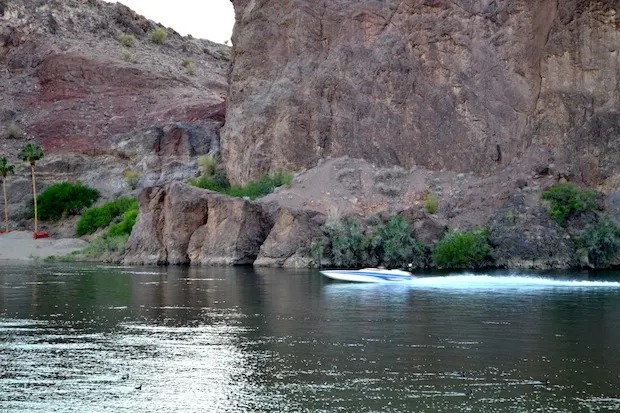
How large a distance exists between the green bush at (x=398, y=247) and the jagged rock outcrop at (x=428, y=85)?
1062 cm

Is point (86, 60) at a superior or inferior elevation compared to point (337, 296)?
superior

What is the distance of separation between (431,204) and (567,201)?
878 cm

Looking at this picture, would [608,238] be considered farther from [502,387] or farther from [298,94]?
[502,387]

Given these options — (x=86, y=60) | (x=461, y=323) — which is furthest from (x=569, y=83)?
(x=86, y=60)

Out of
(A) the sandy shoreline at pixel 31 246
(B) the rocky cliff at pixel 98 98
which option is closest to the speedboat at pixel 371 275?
(A) the sandy shoreline at pixel 31 246

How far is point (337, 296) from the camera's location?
151ft

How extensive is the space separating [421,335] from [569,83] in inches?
1774

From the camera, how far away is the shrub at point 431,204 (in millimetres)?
71938

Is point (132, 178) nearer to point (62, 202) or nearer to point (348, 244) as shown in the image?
point (62, 202)

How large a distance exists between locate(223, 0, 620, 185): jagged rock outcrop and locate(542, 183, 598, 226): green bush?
2732 millimetres

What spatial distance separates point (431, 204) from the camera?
237ft

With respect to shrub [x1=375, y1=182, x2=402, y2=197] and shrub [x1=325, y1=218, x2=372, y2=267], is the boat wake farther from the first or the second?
shrub [x1=375, y1=182, x2=402, y2=197]

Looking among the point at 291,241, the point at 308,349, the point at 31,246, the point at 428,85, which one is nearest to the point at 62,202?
the point at 31,246

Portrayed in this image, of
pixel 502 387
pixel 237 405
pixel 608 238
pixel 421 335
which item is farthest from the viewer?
pixel 608 238
